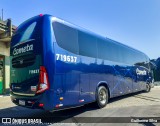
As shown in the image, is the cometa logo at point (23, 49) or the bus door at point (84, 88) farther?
the bus door at point (84, 88)

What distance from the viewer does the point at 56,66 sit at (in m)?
6.36

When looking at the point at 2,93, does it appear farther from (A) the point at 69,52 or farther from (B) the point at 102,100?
(A) the point at 69,52

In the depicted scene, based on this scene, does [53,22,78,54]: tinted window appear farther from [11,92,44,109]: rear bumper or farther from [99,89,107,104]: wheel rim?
[99,89,107,104]: wheel rim

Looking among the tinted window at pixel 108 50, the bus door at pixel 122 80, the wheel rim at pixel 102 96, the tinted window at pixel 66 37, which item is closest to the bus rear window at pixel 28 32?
the tinted window at pixel 66 37

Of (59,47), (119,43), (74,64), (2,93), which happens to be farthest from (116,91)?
(2,93)

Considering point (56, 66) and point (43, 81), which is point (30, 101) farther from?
point (56, 66)

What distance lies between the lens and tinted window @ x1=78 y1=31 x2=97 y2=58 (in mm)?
7910

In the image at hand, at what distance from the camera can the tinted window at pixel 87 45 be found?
791 cm

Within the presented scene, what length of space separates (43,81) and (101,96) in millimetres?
3756

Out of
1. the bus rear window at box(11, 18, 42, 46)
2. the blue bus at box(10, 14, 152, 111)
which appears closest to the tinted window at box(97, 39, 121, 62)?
the blue bus at box(10, 14, 152, 111)

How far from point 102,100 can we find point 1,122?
4300 millimetres

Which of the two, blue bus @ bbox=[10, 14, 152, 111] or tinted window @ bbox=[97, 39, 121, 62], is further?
tinted window @ bbox=[97, 39, 121, 62]

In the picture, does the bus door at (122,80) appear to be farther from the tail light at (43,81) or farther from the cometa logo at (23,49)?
the cometa logo at (23,49)

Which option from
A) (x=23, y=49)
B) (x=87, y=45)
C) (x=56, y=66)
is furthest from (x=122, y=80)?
(x=23, y=49)
